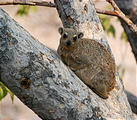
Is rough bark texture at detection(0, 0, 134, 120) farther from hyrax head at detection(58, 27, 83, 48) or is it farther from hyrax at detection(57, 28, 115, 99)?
hyrax head at detection(58, 27, 83, 48)

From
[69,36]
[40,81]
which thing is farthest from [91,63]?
[40,81]

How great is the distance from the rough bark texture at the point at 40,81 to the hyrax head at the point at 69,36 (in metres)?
1.35

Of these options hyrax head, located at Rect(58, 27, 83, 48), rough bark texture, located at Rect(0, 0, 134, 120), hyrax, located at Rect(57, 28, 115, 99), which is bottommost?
hyrax, located at Rect(57, 28, 115, 99)

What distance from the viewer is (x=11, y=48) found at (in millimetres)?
3393

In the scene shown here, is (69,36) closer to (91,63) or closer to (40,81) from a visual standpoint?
(91,63)

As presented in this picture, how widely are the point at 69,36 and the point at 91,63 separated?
553 millimetres

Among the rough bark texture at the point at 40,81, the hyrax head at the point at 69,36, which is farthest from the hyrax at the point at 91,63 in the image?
the rough bark texture at the point at 40,81

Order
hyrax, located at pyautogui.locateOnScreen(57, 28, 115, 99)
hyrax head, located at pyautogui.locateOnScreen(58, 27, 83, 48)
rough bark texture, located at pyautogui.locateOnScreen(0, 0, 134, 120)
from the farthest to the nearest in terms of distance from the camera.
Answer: hyrax head, located at pyautogui.locateOnScreen(58, 27, 83, 48)
hyrax, located at pyautogui.locateOnScreen(57, 28, 115, 99)
rough bark texture, located at pyautogui.locateOnScreen(0, 0, 134, 120)

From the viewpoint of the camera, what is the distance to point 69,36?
523 centimetres

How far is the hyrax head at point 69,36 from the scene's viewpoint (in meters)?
5.04

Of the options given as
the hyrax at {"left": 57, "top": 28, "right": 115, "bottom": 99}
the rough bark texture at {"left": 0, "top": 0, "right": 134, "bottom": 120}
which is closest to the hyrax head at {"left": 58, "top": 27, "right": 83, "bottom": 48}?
the hyrax at {"left": 57, "top": 28, "right": 115, "bottom": 99}

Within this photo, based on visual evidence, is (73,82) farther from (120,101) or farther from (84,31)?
A: (84,31)

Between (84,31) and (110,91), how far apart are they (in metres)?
0.99

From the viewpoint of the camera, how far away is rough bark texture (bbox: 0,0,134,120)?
340 cm
